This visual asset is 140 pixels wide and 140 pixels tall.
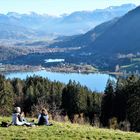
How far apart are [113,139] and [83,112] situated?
65.3 metres

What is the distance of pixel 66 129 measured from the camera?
27984mm

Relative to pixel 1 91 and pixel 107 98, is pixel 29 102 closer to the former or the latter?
pixel 1 91

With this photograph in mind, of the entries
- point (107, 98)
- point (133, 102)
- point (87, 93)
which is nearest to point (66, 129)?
point (133, 102)

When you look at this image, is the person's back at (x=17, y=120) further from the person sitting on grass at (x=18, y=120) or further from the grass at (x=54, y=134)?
the grass at (x=54, y=134)

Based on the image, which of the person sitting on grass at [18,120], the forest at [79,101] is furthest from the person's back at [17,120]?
the forest at [79,101]

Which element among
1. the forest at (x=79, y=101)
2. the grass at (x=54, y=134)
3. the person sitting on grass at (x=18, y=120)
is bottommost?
the forest at (x=79, y=101)

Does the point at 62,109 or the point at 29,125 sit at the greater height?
the point at 29,125

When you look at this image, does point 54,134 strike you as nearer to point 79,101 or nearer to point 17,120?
point 17,120

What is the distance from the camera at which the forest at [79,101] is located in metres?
73.2

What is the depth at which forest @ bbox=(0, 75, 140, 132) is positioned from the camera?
73.2 metres

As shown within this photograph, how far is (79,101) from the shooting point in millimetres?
92000

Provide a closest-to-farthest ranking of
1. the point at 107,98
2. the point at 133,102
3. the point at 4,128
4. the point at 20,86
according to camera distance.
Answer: the point at 4,128, the point at 133,102, the point at 107,98, the point at 20,86

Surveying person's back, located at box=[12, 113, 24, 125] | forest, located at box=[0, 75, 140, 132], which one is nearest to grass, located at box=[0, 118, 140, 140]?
person's back, located at box=[12, 113, 24, 125]

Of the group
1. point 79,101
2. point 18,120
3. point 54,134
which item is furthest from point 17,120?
point 79,101
